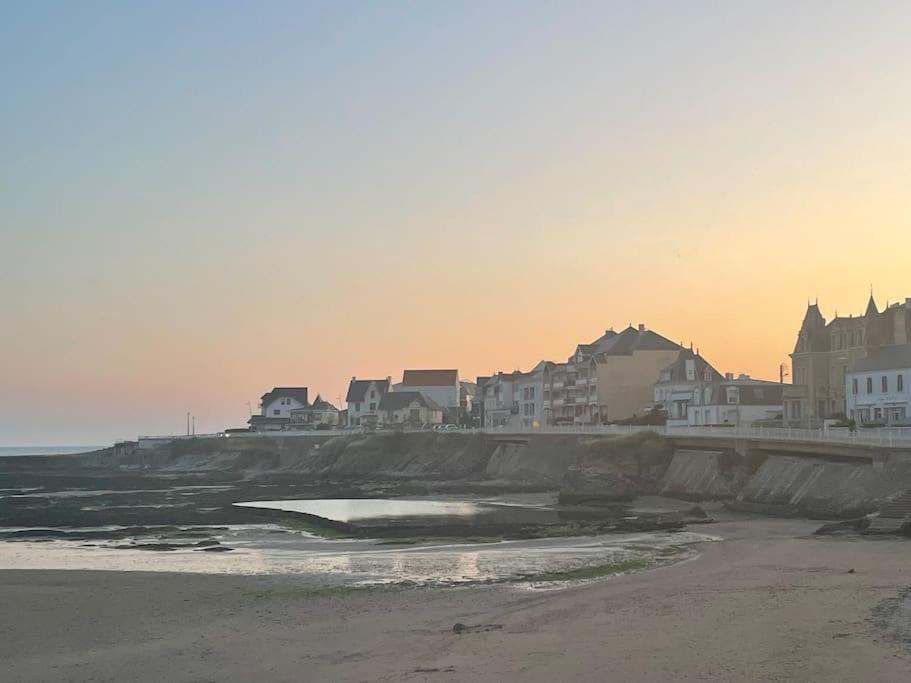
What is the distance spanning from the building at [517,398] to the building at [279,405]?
31.4m

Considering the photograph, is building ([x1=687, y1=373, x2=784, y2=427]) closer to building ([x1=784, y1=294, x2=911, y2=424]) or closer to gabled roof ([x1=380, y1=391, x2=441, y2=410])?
building ([x1=784, y1=294, x2=911, y2=424])

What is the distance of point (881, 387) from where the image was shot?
67938 millimetres

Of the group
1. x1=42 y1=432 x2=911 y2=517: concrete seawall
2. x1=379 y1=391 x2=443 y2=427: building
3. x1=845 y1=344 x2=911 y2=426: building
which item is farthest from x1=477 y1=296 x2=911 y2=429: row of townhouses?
x1=42 y1=432 x2=911 y2=517: concrete seawall

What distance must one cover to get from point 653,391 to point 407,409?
4732cm

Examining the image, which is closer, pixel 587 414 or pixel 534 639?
pixel 534 639

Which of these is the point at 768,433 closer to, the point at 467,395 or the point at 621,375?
the point at 621,375

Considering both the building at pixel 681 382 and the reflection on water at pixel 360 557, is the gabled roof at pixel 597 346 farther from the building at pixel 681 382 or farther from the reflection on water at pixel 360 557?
the reflection on water at pixel 360 557

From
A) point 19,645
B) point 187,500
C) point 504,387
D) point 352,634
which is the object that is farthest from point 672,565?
point 504,387

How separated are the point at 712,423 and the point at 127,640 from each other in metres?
73.3

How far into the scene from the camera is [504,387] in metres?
138

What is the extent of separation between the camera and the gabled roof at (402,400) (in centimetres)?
14577

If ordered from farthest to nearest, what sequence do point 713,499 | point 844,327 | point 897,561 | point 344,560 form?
point 844,327
point 713,499
point 344,560
point 897,561

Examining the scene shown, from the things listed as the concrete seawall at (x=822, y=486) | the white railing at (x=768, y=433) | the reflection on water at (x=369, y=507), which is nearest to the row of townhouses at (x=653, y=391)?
the white railing at (x=768, y=433)

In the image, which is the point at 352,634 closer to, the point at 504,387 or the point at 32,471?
the point at 504,387
